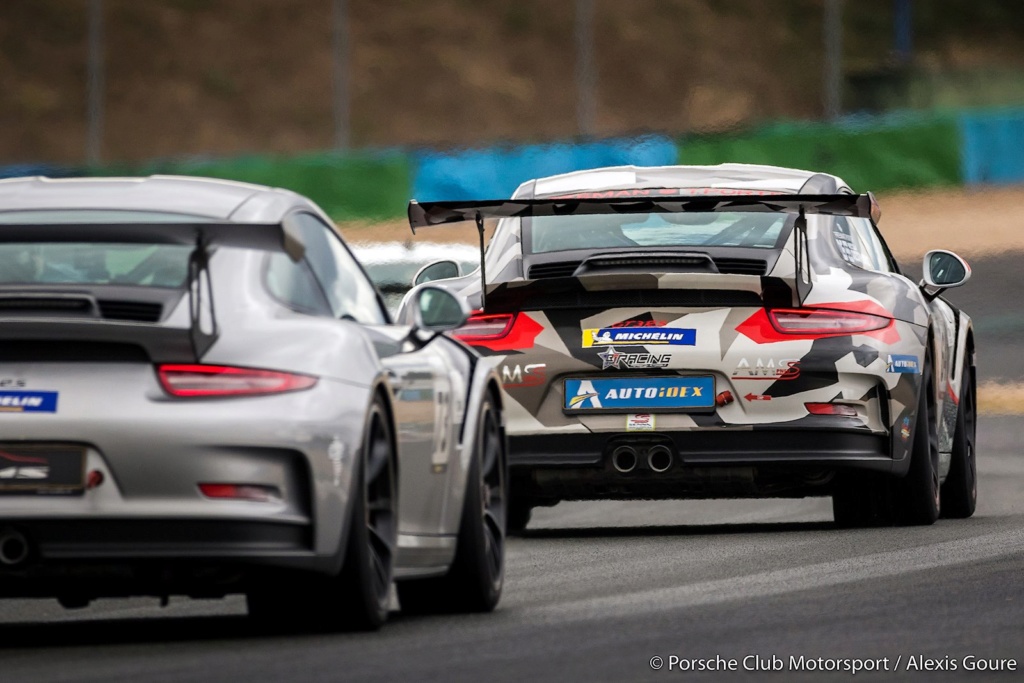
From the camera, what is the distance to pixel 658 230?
11.7 m

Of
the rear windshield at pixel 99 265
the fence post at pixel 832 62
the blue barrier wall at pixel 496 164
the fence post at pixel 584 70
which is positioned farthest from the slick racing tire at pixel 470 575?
the fence post at pixel 832 62

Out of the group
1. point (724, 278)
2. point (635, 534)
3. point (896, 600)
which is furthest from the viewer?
point (635, 534)

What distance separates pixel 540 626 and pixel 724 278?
143 inches

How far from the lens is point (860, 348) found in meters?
11.0

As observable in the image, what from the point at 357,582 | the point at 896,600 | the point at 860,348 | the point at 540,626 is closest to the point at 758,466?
the point at 860,348

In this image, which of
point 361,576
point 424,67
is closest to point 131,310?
point 361,576

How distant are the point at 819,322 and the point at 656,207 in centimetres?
86

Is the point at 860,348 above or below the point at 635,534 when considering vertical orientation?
above

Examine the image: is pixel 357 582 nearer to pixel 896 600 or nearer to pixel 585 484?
pixel 896 600

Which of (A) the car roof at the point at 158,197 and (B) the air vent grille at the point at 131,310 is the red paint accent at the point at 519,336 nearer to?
(A) the car roof at the point at 158,197

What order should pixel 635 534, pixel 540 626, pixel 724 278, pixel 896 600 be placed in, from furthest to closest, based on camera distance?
→ 1. pixel 635 534
2. pixel 724 278
3. pixel 896 600
4. pixel 540 626

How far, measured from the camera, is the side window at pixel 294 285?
23.4 ft

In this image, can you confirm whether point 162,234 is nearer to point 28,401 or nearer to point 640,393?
point 28,401

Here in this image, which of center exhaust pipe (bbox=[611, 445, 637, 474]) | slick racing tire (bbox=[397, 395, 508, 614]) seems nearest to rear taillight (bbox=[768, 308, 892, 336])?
center exhaust pipe (bbox=[611, 445, 637, 474])
